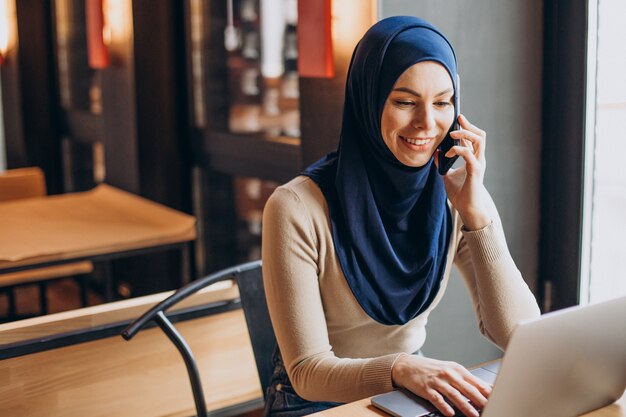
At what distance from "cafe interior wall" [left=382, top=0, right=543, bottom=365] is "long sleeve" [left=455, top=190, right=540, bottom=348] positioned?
930 millimetres

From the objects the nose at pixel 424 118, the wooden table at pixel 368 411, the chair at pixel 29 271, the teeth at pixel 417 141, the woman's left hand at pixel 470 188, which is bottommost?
the chair at pixel 29 271

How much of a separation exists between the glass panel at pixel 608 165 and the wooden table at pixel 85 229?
5.25 ft

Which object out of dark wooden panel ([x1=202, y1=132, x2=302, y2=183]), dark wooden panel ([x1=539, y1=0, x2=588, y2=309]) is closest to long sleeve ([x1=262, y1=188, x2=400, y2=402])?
dark wooden panel ([x1=539, y1=0, x2=588, y2=309])

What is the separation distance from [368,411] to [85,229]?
7.67ft

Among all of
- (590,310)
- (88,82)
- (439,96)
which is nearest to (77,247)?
(439,96)

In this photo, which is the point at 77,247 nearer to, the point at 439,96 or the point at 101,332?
the point at 101,332

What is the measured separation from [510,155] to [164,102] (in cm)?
193

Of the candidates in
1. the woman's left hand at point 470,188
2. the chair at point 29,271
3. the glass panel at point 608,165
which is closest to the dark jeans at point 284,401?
the woman's left hand at point 470,188

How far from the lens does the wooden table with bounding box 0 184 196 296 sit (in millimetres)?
3072

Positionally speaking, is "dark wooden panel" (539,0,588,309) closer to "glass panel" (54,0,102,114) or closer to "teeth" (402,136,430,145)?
"teeth" (402,136,430,145)

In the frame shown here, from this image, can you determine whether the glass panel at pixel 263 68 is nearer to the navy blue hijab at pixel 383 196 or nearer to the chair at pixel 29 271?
the chair at pixel 29 271

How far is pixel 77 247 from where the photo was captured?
10.2 ft

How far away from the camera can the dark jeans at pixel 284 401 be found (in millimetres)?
1680

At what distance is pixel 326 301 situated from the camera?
1684 mm
